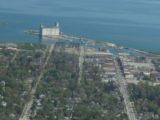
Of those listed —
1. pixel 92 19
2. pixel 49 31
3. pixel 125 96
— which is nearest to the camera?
pixel 125 96

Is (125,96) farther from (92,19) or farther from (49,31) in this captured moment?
(92,19)

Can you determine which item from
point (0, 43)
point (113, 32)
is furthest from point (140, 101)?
point (113, 32)

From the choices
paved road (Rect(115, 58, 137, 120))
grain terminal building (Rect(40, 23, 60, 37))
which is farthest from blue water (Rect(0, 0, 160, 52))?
paved road (Rect(115, 58, 137, 120))

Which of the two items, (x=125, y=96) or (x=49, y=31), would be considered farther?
(x=49, y=31)

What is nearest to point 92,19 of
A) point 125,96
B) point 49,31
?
point 49,31

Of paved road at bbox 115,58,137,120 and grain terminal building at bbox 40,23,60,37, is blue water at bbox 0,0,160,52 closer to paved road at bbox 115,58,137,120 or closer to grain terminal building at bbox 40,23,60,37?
grain terminal building at bbox 40,23,60,37

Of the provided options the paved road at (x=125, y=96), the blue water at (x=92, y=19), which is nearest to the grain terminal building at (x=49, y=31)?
the blue water at (x=92, y=19)

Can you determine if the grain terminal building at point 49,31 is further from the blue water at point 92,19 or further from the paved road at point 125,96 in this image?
the paved road at point 125,96

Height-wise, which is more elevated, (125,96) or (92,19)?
(92,19)

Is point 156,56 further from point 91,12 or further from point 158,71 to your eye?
point 91,12
